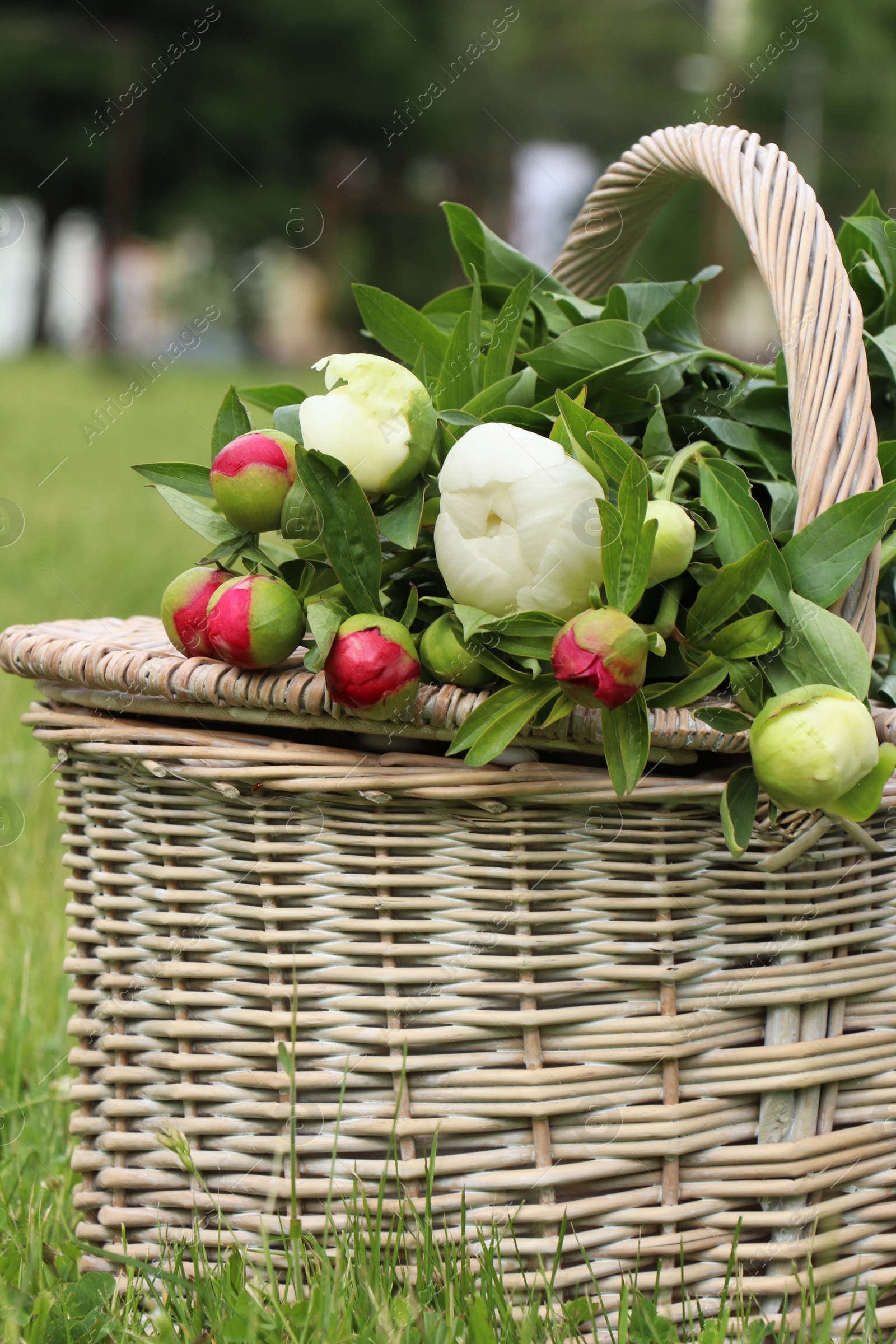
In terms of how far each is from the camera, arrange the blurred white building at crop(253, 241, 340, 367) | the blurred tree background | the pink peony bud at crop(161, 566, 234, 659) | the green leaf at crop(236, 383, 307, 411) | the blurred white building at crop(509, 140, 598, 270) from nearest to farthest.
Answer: the pink peony bud at crop(161, 566, 234, 659) < the green leaf at crop(236, 383, 307, 411) < the blurred white building at crop(509, 140, 598, 270) < the blurred tree background < the blurred white building at crop(253, 241, 340, 367)

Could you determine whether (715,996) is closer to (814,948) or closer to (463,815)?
(814,948)

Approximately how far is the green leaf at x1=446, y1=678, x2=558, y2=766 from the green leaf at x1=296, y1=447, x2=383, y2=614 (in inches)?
3.3

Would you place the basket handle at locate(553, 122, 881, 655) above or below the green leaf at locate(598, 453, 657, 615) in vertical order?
above

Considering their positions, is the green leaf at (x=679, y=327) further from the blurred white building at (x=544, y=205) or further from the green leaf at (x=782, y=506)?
the blurred white building at (x=544, y=205)

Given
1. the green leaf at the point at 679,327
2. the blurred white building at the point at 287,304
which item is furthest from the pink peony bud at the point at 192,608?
the blurred white building at the point at 287,304

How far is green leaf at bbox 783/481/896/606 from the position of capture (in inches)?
20.8

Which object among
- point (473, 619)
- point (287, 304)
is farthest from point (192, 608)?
point (287, 304)

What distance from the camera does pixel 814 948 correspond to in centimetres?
58

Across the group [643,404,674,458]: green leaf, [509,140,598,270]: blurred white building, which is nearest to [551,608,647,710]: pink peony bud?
[643,404,674,458]: green leaf

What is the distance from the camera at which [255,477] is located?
558 millimetres

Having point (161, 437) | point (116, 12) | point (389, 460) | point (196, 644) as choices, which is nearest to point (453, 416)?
point (389, 460)

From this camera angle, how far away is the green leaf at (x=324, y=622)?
1.70 feet

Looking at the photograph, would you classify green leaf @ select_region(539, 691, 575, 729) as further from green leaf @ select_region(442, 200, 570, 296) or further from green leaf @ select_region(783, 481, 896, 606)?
green leaf @ select_region(442, 200, 570, 296)

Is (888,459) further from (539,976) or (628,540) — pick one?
(539,976)
